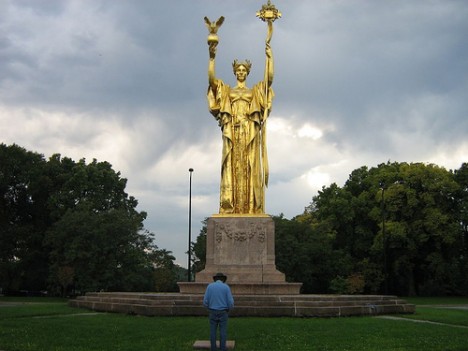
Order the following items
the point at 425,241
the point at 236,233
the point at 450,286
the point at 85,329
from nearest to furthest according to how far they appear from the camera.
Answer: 1. the point at 85,329
2. the point at 236,233
3. the point at 425,241
4. the point at 450,286

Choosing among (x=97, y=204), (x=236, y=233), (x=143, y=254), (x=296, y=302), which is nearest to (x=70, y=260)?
(x=143, y=254)

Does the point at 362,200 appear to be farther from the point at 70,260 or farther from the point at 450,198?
the point at 70,260

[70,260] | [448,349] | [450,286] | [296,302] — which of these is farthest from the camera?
[450,286]

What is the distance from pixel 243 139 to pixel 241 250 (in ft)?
16.0

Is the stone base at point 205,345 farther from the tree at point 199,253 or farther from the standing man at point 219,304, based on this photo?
the tree at point 199,253

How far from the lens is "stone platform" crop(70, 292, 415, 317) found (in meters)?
16.9

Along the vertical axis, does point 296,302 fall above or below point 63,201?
below

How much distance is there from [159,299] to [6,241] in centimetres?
3063

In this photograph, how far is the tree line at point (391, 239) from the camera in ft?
148

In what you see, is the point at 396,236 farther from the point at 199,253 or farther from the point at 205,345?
the point at 205,345

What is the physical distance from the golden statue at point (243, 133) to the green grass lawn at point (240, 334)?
818 centimetres

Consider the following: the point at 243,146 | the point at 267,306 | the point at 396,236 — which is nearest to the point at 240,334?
the point at 267,306

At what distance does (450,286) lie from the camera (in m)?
48.8

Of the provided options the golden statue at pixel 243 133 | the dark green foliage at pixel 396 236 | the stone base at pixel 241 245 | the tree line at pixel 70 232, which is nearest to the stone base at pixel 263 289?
the stone base at pixel 241 245
